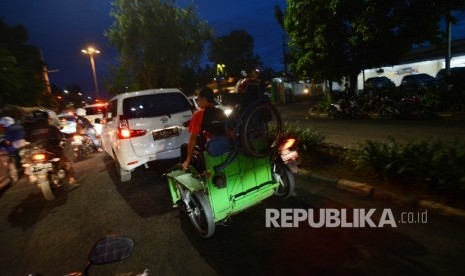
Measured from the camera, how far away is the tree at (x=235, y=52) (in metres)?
60.5

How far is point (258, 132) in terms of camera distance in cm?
425

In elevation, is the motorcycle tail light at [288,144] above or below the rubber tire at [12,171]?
above

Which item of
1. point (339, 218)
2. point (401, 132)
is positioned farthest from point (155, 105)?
point (401, 132)

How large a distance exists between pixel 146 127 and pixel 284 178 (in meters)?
3.23

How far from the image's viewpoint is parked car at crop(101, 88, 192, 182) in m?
6.57

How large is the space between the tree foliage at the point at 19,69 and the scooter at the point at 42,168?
17.2 metres

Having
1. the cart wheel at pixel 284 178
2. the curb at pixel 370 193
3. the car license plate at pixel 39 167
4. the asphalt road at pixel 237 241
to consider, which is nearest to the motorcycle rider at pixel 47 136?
the car license plate at pixel 39 167

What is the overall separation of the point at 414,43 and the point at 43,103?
33.9 metres

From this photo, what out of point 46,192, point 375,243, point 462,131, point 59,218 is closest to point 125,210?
point 59,218

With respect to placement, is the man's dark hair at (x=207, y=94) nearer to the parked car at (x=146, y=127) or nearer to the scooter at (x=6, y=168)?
the parked car at (x=146, y=127)

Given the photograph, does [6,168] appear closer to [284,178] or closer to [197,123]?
[197,123]

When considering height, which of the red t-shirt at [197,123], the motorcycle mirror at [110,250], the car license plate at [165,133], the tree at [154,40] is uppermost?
the tree at [154,40]

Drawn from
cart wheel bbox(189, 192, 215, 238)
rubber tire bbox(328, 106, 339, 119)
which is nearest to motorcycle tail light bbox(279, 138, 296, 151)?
cart wheel bbox(189, 192, 215, 238)

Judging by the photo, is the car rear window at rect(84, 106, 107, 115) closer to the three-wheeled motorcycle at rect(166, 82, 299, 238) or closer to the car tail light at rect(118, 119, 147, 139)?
the car tail light at rect(118, 119, 147, 139)
